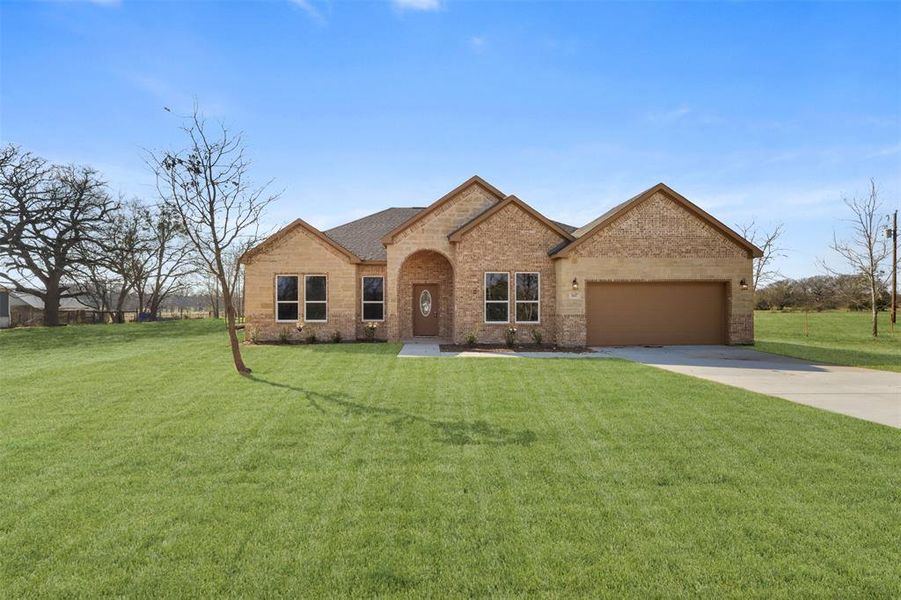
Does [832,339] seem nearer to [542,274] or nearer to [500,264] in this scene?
[542,274]

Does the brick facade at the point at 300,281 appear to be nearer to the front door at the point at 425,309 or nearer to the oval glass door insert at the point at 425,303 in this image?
the front door at the point at 425,309

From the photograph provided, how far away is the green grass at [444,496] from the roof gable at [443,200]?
391 inches

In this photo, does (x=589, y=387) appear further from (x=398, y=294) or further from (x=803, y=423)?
(x=398, y=294)

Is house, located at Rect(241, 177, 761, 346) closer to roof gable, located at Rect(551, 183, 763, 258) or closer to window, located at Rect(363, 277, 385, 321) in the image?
roof gable, located at Rect(551, 183, 763, 258)

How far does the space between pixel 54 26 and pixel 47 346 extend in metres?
13.5

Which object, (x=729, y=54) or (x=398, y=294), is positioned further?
(x=398, y=294)

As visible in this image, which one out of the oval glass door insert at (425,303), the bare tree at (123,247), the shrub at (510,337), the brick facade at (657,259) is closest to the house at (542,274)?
the brick facade at (657,259)

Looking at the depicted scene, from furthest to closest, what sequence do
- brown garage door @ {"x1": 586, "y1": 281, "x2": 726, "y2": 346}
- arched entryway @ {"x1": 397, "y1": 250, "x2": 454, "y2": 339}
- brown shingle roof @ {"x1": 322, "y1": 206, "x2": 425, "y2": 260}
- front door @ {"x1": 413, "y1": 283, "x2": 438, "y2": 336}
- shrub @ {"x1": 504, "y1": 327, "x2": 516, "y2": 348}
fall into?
front door @ {"x1": 413, "y1": 283, "x2": 438, "y2": 336} < arched entryway @ {"x1": 397, "y1": 250, "x2": 454, "y2": 339} < brown shingle roof @ {"x1": 322, "y1": 206, "x2": 425, "y2": 260} < brown garage door @ {"x1": 586, "y1": 281, "x2": 726, "y2": 346} < shrub @ {"x1": 504, "y1": 327, "x2": 516, "y2": 348}

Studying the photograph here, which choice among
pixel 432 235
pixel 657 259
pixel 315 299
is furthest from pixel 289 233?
pixel 657 259

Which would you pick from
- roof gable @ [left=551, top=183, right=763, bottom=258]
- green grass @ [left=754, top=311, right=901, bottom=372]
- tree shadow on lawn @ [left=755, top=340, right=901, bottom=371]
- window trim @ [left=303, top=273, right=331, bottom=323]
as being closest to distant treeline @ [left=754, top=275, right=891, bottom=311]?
green grass @ [left=754, top=311, right=901, bottom=372]

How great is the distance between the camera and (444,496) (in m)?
4.20

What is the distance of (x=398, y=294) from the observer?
17.7m

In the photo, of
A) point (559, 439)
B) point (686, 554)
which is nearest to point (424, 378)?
point (559, 439)

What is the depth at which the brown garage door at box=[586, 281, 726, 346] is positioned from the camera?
16.6 meters
